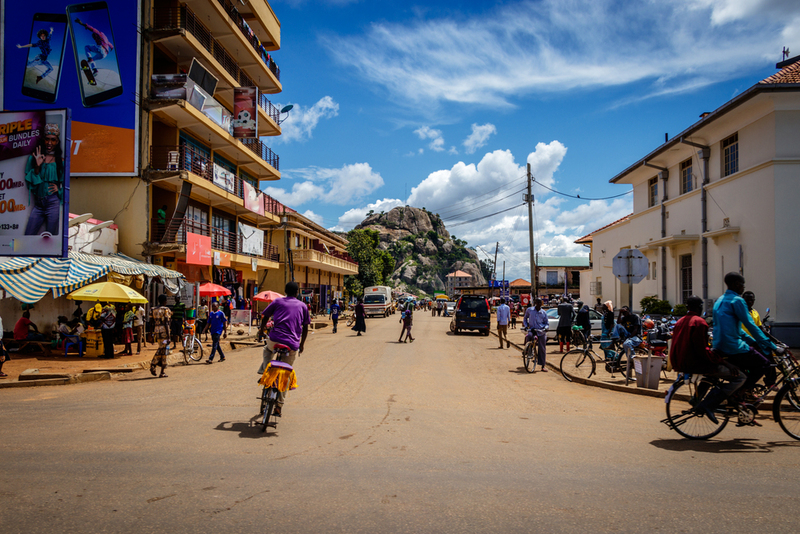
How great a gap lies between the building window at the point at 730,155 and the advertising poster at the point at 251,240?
81.5 feet

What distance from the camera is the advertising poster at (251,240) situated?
31.0m

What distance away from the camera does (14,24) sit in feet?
73.7

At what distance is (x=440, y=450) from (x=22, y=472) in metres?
4.09

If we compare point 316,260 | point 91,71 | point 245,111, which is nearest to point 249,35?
point 245,111

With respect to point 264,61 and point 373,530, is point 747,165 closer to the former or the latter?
point 373,530

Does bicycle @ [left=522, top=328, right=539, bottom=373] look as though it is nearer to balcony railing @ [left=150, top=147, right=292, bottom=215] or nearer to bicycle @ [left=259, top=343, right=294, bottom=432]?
bicycle @ [left=259, top=343, right=294, bottom=432]

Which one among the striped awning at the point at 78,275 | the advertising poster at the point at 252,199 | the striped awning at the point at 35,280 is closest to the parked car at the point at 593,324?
the striped awning at the point at 78,275

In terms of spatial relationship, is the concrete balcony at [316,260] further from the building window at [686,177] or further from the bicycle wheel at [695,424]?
the bicycle wheel at [695,424]

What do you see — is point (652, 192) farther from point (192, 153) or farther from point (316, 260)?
point (316, 260)

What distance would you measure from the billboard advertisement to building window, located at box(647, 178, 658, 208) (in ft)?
A: 79.6

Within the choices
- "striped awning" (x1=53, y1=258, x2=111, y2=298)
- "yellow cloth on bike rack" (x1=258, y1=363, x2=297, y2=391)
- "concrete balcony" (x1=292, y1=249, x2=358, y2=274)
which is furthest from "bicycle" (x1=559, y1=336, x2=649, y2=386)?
"concrete balcony" (x1=292, y1=249, x2=358, y2=274)

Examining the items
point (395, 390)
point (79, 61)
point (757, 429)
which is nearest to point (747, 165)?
point (757, 429)

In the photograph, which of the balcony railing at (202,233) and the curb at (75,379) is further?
the balcony railing at (202,233)

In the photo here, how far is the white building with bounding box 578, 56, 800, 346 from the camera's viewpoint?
50.5 ft
